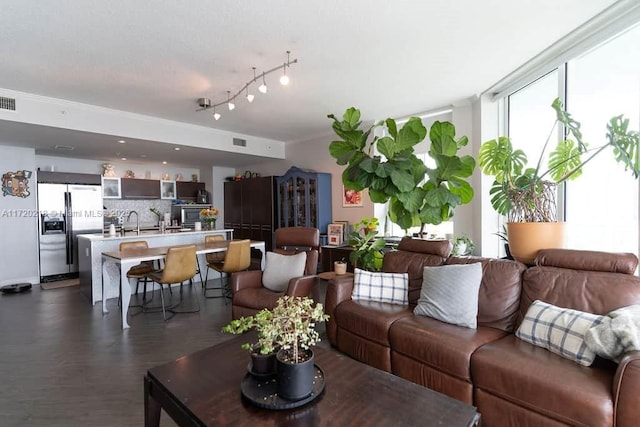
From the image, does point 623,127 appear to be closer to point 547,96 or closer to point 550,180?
point 550,180

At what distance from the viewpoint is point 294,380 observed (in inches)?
52.8

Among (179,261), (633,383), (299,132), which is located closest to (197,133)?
(299,132)

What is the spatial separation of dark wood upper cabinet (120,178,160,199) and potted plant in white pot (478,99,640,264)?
23.6 feet

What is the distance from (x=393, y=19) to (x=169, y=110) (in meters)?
3.49

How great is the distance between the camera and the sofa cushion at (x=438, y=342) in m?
1.90

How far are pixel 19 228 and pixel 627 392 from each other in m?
A: 7.62

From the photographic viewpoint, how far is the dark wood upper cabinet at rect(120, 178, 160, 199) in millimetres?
7195

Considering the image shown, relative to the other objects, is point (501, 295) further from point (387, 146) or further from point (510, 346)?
point (387, 146)

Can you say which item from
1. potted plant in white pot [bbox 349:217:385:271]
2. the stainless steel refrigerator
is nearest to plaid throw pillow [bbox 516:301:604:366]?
potted plant in white pot [bbox 349:217:385:271]

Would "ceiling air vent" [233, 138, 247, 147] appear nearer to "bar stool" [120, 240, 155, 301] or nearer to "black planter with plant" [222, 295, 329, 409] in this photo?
"bar stool" [120, 240, 155, 301]

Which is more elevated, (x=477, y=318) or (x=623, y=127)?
(x=623, y=127)

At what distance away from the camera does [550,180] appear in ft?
8.38

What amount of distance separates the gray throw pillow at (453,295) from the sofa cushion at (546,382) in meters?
0.34

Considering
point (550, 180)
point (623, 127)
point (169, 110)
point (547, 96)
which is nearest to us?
point (623, 127)
